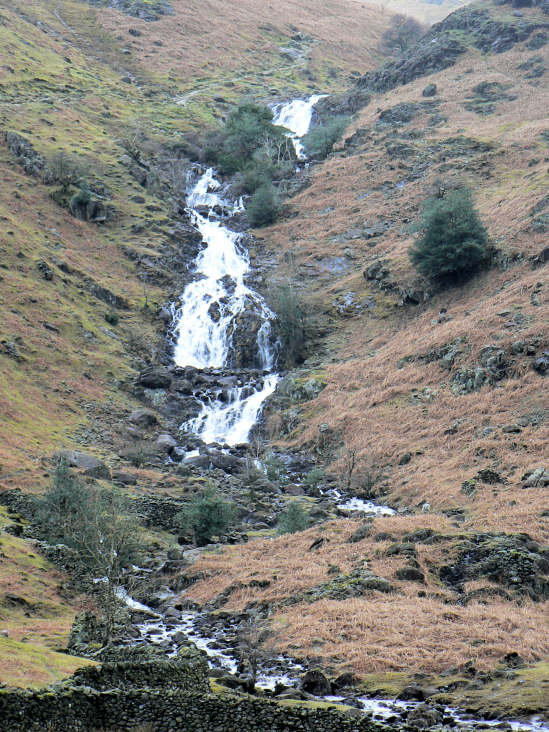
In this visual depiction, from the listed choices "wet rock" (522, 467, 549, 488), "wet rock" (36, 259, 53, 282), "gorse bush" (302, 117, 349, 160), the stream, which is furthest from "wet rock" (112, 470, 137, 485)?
"gorse bush" (302, 117, 349, 160)

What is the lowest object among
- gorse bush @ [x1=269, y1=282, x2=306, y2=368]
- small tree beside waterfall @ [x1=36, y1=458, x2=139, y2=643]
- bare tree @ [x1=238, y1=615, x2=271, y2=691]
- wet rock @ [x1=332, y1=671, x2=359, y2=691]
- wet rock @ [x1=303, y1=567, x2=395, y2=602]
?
wet rock @ [x1=332, y1=671, x2=359, y2=691]

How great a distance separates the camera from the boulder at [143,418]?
148 ft

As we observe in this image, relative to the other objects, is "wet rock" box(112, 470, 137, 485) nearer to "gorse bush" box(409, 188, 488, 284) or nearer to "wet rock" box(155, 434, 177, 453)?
"wet rock" box(155, 434, 177, 453)

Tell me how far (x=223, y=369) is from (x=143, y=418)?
1012 cm

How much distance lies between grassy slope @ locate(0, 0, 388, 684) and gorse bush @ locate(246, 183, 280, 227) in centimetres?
881

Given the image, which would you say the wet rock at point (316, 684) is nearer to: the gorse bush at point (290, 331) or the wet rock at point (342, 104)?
the gorse bush at point (290, 331)

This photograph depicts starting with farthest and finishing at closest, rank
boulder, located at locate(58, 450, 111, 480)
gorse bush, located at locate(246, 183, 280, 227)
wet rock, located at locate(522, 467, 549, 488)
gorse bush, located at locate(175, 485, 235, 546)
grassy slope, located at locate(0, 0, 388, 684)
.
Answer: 1. gorse bush, located at locate(246, 183, 280, 227)
2. grassy slope, located at locate(0, 0, 388, 684)
3. boulder, located at locate(58, 450, 111, 480)
4. gorse bush, located at locate(175, 485, 235, 546)
5. wet rock, located at locate(522, 467, 549, 488)

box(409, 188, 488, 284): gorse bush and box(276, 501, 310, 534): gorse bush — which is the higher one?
box(409, 188, 488, 284): gorse bush

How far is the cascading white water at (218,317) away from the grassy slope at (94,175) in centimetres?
319

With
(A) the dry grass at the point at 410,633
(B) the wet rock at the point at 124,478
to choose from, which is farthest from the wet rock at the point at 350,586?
(B) the wet rock at the point at 124,478

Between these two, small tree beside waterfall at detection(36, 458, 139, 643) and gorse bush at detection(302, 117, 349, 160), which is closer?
small tree beside waterfall at detection(36, 458, 139, 643)

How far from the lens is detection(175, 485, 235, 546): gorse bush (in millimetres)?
30766

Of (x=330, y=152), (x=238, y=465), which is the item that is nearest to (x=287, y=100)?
(x=330, y=152)

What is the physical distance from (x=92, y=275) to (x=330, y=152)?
3803cm
